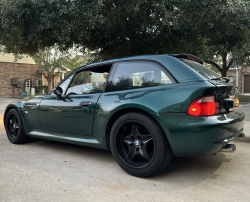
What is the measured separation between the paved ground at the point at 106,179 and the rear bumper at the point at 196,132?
17.8 inches

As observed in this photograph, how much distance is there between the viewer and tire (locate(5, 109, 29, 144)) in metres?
4.83

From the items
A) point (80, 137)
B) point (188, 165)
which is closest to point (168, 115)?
point (188, 165)

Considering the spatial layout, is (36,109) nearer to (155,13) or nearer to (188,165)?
(188,165)

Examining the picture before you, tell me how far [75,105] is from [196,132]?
6.21ft

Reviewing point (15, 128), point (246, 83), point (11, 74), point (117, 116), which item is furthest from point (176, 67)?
point (246, 83)

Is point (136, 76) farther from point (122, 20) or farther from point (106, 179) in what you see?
point (122, 20)

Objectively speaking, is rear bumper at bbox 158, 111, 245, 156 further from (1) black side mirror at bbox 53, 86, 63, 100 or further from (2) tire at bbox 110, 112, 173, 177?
(1) black side mirror at bbox 53, 86, 63, 100

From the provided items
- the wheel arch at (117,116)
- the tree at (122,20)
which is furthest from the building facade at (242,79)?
the wheel arch at (117,116)

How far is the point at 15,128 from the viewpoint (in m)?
4.99

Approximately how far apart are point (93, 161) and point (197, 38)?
722 cm

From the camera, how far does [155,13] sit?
28.0 ft

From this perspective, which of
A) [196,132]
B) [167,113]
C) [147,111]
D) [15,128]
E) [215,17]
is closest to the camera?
[196,132]

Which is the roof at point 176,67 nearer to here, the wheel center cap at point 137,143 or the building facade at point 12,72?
the wheel center cap at point 137,143

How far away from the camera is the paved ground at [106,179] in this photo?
8.70ft
